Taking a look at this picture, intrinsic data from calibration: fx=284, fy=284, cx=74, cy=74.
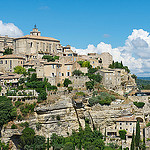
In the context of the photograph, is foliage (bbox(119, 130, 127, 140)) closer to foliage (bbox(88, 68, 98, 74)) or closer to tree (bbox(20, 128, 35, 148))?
tree (bbox(20, 128, 35, 148))

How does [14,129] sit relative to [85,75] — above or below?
below

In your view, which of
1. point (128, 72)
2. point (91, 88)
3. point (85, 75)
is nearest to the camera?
point (91, 88)

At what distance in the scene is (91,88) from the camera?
201 ft

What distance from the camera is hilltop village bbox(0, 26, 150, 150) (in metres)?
50.4

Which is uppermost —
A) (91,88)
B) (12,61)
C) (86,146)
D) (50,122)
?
(12,61)

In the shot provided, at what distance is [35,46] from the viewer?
83.6 metres

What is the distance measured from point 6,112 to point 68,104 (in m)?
12.0

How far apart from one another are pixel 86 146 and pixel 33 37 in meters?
45.1

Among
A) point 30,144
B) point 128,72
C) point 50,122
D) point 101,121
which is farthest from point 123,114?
point 128,72

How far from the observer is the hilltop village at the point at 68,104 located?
50.4 meters

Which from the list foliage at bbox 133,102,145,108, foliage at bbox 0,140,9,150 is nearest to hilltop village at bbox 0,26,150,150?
Result: foliage at bbox 133,102,145,108

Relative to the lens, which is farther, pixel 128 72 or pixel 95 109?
pixel 128 72

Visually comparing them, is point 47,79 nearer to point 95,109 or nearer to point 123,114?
point 95,109

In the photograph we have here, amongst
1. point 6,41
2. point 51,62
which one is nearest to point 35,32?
point 6,41
